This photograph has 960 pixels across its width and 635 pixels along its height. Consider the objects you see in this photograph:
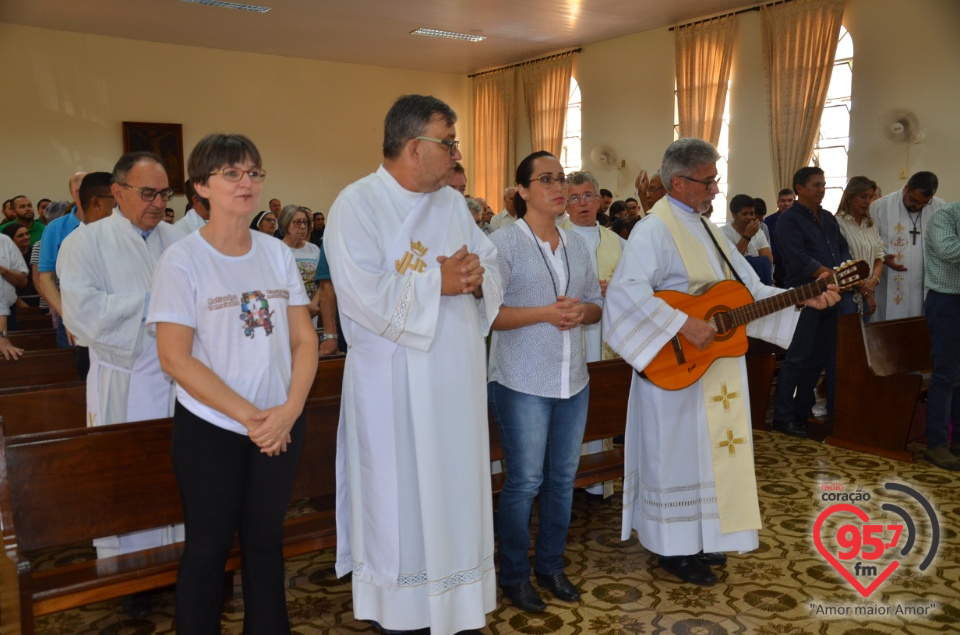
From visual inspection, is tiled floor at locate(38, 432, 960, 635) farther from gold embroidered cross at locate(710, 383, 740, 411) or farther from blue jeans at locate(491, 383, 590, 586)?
gold embroidered cross at locate(710, 383, 740, 411)

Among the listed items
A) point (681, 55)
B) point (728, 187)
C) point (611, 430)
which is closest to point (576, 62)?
point (681, 55)

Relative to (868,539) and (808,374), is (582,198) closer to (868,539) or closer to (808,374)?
(868,539)

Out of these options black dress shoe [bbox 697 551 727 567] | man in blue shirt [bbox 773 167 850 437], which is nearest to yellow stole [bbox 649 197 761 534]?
black dress shoe [bbox 697 551 727 567]

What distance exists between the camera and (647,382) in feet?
10.9

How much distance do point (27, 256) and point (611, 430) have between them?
788 centimetres

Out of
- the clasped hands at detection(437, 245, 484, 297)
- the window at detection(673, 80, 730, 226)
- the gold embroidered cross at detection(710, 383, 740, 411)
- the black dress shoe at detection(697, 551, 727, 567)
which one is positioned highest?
the window at detection(673, 80, 730, 226)

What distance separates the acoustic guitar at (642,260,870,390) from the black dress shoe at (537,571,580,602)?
2.83 feet

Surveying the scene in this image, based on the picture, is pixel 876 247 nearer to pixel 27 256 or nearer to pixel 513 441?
pixel 513 441

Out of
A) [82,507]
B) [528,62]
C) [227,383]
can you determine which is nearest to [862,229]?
[227,383]

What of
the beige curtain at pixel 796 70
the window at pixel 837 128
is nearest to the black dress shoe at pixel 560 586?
the window at pixel 837 128

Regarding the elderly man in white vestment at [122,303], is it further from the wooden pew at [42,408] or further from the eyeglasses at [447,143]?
the eyeglasses at [447,143]

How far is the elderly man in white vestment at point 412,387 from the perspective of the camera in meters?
2.49

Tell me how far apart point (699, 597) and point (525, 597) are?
2.35 ft

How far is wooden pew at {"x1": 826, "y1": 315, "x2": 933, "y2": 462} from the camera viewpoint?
5.04 metres
